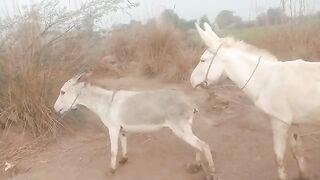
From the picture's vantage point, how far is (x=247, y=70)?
17.2 ft

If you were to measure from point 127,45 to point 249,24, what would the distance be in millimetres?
3590

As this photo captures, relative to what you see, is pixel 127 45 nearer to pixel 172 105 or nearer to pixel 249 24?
pixel 249 24

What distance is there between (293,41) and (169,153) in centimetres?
479

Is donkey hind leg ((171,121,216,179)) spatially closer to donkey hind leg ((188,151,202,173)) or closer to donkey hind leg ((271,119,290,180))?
donkey hind leg ((188,151,202,173))

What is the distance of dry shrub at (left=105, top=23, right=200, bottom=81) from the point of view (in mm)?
10297

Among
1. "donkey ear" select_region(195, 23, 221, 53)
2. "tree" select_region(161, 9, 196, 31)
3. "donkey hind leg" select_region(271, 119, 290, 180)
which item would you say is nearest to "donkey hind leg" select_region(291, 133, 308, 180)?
"donkey hind leg" select_region(271, 119, 290, 180)

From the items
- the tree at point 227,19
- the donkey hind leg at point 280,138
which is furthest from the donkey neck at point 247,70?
the tree at point 227,19

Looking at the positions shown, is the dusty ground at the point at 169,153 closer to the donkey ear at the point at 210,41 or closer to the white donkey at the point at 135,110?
the white donkey at the point at 135,110

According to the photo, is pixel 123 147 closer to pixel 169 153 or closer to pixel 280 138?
pixel 169 153

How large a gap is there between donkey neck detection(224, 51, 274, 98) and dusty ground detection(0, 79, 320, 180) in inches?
44.6

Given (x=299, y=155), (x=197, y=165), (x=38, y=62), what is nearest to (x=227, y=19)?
(x=38, y=62)

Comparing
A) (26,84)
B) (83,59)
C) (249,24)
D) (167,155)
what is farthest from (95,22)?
(249,24)

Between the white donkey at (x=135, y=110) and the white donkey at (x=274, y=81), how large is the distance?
39cm

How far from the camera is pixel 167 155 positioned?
6555mm
